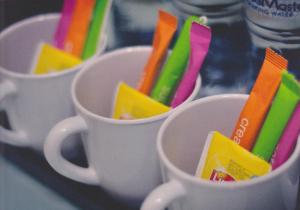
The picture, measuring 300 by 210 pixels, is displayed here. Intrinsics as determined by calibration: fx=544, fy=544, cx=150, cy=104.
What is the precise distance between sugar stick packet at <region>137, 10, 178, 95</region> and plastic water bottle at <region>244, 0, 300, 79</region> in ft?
0.19

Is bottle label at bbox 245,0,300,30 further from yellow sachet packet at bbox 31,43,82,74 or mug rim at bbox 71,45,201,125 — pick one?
yellow sachet packet at bbox 31,43,82,74

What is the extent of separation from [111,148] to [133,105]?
45 millimetres

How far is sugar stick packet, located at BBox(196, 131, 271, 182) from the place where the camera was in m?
0.31

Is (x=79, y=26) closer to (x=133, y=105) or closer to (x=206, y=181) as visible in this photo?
(x=133, y=105)

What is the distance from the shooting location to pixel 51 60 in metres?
0.48

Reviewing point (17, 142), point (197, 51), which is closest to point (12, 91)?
point (17, 142)

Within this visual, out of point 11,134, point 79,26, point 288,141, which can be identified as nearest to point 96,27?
point 79,26

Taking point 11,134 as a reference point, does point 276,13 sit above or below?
above

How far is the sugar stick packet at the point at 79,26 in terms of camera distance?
466 millimetres

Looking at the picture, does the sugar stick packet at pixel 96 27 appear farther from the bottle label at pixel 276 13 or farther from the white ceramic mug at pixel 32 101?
the bottle label at pixel 276 13

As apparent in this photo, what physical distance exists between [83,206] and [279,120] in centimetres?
18

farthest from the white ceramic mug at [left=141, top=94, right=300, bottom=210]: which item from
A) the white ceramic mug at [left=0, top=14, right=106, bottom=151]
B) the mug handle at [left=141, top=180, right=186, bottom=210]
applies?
the white ceramic mug at [left=0, top=14, right=106, bottom=151]

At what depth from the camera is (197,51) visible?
37 cm

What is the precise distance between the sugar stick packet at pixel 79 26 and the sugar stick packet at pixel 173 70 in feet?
0.34
